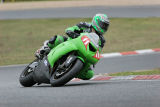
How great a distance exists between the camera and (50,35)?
20.8m

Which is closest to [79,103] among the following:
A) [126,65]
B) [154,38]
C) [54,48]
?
[54,48]

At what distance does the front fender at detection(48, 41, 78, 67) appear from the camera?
27.5 feet


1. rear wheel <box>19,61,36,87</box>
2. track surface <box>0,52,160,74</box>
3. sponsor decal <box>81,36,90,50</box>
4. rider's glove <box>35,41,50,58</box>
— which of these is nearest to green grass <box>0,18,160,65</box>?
track surface <box>0,52,160,74</box>

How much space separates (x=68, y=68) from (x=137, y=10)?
56.7 ft

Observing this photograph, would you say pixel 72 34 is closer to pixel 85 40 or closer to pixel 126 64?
pixel 85 40

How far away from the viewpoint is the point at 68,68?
322 inches

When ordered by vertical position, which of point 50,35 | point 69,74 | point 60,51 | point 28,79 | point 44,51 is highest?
point 60,51

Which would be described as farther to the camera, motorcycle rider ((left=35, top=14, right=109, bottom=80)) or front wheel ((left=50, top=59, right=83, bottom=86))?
motorcycle rider ((left=35, top=14, right=109, bottom=80))

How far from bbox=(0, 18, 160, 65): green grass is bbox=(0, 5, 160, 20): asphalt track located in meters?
0.60

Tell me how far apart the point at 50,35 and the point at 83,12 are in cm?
461

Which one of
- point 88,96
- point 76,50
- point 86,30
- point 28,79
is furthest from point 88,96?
point 28,79

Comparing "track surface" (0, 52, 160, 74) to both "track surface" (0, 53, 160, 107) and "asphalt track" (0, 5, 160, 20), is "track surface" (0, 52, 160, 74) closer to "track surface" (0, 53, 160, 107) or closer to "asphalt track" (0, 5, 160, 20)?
"track surface" (0, 53, 160, 107)

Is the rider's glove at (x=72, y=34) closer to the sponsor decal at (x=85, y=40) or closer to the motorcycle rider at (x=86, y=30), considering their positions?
the motorcycle rider at (x=86, y=30)

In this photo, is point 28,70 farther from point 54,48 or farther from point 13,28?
point 13,28
